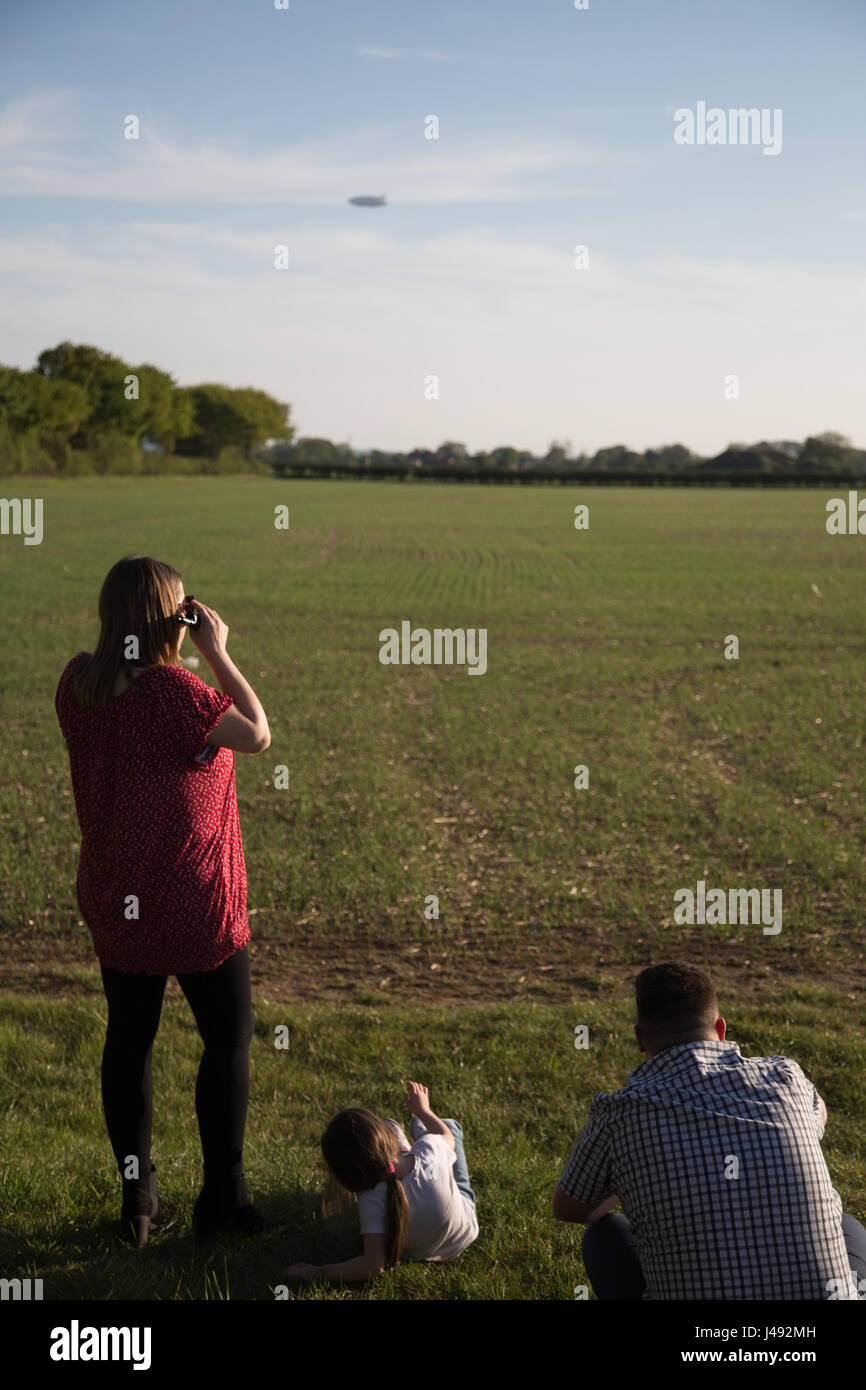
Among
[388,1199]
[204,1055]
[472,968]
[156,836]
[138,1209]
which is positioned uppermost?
[156,836]

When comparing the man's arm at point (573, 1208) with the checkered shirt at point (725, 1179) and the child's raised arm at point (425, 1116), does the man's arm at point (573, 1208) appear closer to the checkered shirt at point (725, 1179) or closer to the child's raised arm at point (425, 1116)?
the checkered shirt at point (725, 1179)

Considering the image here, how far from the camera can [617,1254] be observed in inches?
119

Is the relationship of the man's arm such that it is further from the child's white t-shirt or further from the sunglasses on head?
the sunglasses on head

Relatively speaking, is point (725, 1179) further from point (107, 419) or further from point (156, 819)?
point (107, 419)

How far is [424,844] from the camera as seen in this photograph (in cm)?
898

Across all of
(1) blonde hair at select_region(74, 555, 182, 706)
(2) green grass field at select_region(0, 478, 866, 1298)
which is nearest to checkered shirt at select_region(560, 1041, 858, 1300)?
(2) green grass field at select_region(0, 478, 866, 1298)

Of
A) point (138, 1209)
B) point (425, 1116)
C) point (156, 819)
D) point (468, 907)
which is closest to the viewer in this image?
point (156, 819)

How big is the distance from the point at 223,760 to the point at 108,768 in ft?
1.11

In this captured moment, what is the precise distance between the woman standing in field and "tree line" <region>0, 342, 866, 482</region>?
84171mm

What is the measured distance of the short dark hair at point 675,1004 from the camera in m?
Answer: 2.77

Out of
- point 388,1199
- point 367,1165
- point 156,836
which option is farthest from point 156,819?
point 388,1199

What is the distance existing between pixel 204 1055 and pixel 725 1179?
1.70 meters

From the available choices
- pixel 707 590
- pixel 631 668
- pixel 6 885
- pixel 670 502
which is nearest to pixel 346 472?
pixel 670 502
